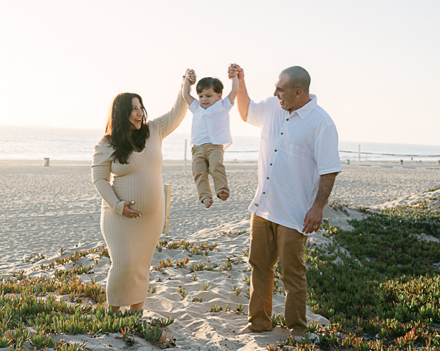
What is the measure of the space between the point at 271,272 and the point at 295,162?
122 centimetres

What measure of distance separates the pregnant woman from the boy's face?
2.68ft

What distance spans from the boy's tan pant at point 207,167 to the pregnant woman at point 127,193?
64cm

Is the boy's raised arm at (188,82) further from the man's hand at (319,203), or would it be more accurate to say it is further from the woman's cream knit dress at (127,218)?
the man's hand at (319,203)

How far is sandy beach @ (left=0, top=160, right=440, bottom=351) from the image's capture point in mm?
4383

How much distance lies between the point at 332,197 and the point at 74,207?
10938 mm

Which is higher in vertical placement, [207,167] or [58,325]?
[207,167]

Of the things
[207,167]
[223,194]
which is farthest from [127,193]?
[207,167]

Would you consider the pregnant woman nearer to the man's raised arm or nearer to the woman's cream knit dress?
the woman's cream knit dress

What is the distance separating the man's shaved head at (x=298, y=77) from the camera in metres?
3.69

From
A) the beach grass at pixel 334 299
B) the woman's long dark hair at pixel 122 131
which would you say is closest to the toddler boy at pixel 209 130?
the woman's long dark hair at pixel 122 131

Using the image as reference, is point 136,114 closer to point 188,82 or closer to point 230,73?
point 188,82

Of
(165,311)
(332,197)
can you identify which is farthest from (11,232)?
(332,197)

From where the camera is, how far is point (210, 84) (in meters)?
4.79

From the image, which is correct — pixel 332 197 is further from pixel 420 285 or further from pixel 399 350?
pixel 399 350
